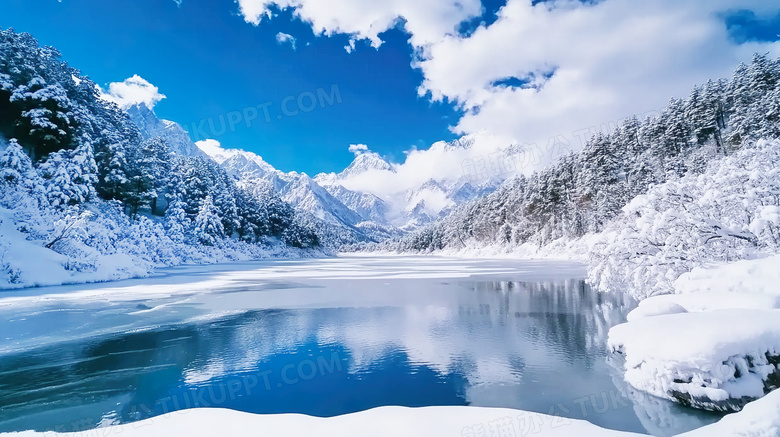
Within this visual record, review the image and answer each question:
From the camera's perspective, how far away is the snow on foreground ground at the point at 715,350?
6.45 meters

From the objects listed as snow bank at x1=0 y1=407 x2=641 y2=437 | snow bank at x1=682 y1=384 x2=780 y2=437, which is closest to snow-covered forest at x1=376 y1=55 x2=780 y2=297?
snow bank at x1=682 y1=384 x2=780 y2=437

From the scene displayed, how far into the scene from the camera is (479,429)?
5934 mm

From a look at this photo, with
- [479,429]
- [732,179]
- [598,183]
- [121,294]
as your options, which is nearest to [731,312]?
[479,429]

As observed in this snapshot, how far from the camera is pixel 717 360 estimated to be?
6.38 m

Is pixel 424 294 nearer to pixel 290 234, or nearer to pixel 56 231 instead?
pixel 56 231

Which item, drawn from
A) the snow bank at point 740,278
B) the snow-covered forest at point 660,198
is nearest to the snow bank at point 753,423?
the snow bank at point 740,278

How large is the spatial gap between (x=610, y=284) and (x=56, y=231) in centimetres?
3265

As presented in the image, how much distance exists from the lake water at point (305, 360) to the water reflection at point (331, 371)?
4 cm

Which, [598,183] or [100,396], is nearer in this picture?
[100,396]

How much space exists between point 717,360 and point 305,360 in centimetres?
897

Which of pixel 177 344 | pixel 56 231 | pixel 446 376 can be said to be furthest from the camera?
pixel 56 231

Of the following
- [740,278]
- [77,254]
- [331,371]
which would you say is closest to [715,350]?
[740,278]

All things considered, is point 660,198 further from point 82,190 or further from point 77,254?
point 82,190

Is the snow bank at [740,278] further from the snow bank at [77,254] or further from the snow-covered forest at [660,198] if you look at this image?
the snow bank at [77,254]
